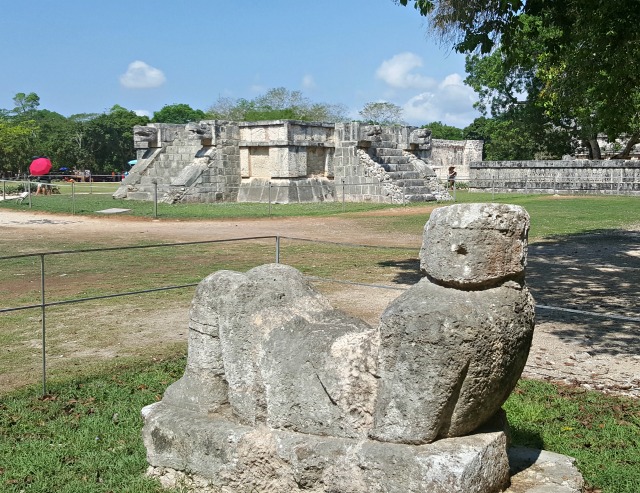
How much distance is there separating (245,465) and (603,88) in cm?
937

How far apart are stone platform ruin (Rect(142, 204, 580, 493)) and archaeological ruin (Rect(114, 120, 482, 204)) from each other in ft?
65.0

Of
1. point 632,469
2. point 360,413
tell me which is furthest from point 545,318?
point 360,413

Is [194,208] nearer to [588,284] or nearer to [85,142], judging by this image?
[588,284]

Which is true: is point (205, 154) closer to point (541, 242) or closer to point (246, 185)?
point (246, 185)

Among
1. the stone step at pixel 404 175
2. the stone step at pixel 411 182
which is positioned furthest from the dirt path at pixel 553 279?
the stone step at pixel 404 175

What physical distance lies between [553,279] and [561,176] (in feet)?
73.3

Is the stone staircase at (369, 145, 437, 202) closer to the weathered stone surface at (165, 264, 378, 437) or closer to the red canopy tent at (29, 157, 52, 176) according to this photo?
the red canopy tent at (29, 157, 52, 176)

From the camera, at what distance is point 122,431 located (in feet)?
16.7

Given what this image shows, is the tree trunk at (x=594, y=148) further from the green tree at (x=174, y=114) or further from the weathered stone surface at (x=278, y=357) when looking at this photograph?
the green tree at (x=174, y=114)

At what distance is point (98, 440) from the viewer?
4926 mm

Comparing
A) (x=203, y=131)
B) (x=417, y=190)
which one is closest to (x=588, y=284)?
(x=417, y=190)

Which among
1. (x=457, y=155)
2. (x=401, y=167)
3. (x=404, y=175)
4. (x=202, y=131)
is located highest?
(x=457, y=155)

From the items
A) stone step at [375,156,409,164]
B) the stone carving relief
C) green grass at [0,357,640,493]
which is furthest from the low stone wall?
green grass at [0,357,640,493]

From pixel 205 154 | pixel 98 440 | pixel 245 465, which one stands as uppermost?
pixel 205 154
